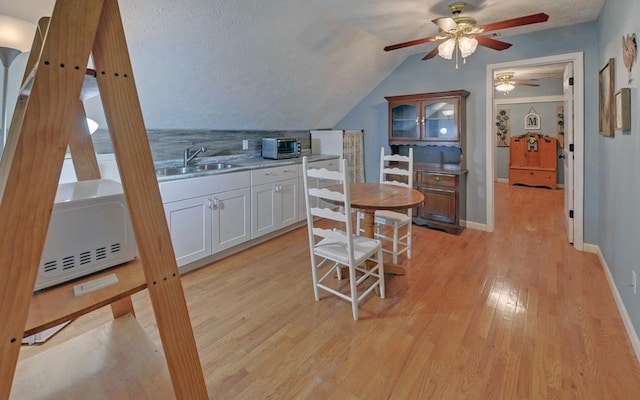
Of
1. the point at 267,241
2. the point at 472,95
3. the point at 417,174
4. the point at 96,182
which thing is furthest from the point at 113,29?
the point at 472,95

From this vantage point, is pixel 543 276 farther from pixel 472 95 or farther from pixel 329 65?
pixel 329 65

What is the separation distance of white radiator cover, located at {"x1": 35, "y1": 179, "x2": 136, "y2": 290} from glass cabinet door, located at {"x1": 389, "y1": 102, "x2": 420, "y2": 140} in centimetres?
400

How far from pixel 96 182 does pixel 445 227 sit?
384cm

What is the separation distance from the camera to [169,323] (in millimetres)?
704

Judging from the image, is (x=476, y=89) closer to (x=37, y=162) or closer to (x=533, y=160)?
(x=533, y=160)

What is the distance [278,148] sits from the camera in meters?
4.17

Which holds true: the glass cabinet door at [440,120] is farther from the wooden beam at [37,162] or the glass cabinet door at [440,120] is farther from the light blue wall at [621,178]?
the wooden beam at [37,162]

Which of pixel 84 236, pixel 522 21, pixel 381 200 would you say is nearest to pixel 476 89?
pixel 522 21

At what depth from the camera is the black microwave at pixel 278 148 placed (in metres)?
4.17

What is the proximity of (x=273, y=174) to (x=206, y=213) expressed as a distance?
3.14ft

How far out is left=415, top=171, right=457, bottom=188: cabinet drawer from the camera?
161 inches

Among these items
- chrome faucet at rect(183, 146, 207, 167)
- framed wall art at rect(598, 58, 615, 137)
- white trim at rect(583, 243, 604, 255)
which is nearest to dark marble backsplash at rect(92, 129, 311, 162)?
chrome faucet at rect(183, 146, 207, 167)

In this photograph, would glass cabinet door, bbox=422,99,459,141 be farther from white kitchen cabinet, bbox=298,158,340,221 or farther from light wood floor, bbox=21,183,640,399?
light wood floor, bbox=21,183,640,399

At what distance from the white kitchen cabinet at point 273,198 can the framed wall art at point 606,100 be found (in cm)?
295
